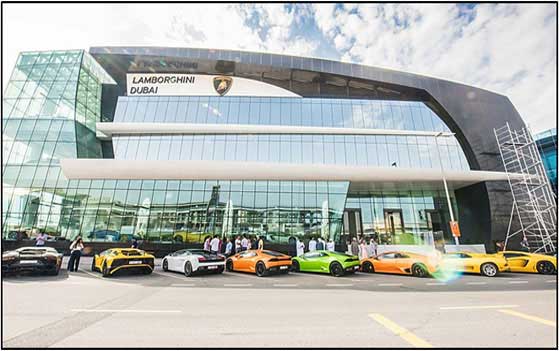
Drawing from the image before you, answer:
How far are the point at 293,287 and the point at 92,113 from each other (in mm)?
26637

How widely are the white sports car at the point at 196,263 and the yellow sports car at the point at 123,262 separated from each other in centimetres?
119

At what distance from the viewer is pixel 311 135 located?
23484 millimetres

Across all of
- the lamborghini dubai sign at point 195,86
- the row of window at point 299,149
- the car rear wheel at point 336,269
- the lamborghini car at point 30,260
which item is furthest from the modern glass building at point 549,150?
the lamborghini car at point 30,260

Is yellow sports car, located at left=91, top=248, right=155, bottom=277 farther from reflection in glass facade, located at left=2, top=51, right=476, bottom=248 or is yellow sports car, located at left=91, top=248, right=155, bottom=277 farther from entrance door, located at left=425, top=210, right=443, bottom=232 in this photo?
entrance door, located at left=425, top=210, right=443, bottom=232

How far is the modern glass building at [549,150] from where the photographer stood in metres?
30.4

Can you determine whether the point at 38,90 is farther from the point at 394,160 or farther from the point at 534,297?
the point at 534,297

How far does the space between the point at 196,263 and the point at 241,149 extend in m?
13.4

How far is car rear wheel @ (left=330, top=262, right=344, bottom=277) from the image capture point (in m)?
11.3

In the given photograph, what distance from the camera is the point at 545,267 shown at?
1191 cm

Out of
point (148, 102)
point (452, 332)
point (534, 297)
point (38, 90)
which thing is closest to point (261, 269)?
point (452, 332)

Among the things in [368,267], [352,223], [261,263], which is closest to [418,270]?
[368,267]

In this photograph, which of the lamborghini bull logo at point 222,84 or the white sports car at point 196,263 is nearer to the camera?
the white sports car at point 196,263

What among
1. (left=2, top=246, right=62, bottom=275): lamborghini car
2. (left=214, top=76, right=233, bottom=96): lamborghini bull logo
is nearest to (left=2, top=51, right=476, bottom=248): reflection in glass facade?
(left=214, top=76, right=233, bottom=96): lamborghini bull logo

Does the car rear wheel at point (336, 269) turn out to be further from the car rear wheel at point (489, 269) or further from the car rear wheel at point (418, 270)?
the car rear wheel at point (489, 269)
